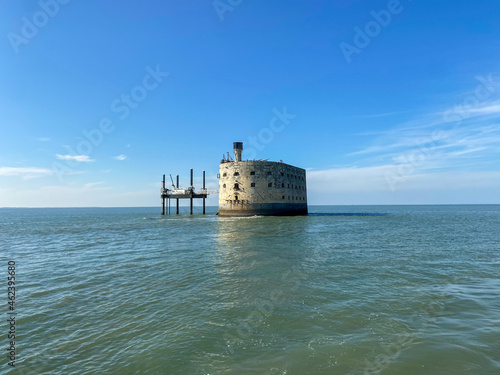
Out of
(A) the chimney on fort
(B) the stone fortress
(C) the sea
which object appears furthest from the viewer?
(A) the chimney on fort

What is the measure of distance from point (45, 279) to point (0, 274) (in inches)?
125

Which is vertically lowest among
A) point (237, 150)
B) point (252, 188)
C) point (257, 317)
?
point (257, 317)

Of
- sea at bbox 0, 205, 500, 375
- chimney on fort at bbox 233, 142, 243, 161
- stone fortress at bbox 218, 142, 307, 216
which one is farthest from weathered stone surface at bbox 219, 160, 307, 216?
sea at bbox 0, 205, 500, 375

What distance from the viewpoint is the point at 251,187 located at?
52.2m

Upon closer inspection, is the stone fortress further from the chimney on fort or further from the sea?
the sea

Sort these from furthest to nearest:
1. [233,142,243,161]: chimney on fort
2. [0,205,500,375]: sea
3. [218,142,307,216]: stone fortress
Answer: [233,142,243,161]: chimney on fort < [218,142,307,216]: stone fortress < [0,205,500,375]: sea

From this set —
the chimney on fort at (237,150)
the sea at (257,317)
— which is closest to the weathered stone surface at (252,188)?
the chimney on fort at (237,150)

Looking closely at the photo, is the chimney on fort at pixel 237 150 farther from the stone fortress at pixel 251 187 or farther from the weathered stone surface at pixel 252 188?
the weathered stone surface at pixel 252 188

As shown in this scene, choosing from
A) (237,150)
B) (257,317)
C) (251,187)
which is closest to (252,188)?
(251,187)

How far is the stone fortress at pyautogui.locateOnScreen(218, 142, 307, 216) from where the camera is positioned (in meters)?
52.2

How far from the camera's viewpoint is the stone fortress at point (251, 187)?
52.2m

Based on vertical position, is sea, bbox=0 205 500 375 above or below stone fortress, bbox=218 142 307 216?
below

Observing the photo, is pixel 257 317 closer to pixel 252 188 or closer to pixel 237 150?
pixel 252 188

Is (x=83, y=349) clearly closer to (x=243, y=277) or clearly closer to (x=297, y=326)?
(x=297, y=326)
